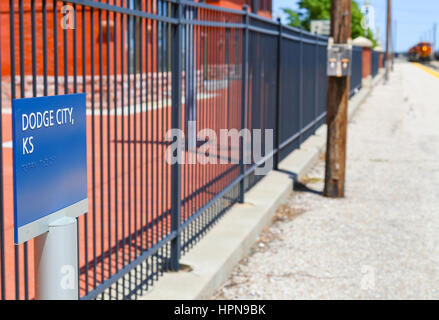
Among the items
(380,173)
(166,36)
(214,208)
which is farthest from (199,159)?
(380,173)

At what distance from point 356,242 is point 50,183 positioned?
202 inches

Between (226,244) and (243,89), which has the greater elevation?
(243,89)

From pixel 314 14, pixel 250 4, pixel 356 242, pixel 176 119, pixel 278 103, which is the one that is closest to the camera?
pixel 176 119

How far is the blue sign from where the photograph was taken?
71.0 inches

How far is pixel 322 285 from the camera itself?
5.37m

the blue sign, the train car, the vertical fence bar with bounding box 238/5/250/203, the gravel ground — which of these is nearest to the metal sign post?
the blue sign

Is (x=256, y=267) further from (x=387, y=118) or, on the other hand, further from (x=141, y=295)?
(x=387, y=118)

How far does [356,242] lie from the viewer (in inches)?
261

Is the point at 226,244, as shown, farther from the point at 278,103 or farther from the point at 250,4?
the point at 250,4

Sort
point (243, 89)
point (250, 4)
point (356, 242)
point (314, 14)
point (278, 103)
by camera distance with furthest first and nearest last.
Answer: point (314, 14)
point (250, 4)
point (278, 103)
point (243, 89)
point (356, 242)

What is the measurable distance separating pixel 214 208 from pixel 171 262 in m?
1.48

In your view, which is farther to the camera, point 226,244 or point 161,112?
point 226,244

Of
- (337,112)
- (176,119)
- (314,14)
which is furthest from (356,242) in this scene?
(314,14)

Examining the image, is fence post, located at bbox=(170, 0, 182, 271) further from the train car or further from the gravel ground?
the train car
